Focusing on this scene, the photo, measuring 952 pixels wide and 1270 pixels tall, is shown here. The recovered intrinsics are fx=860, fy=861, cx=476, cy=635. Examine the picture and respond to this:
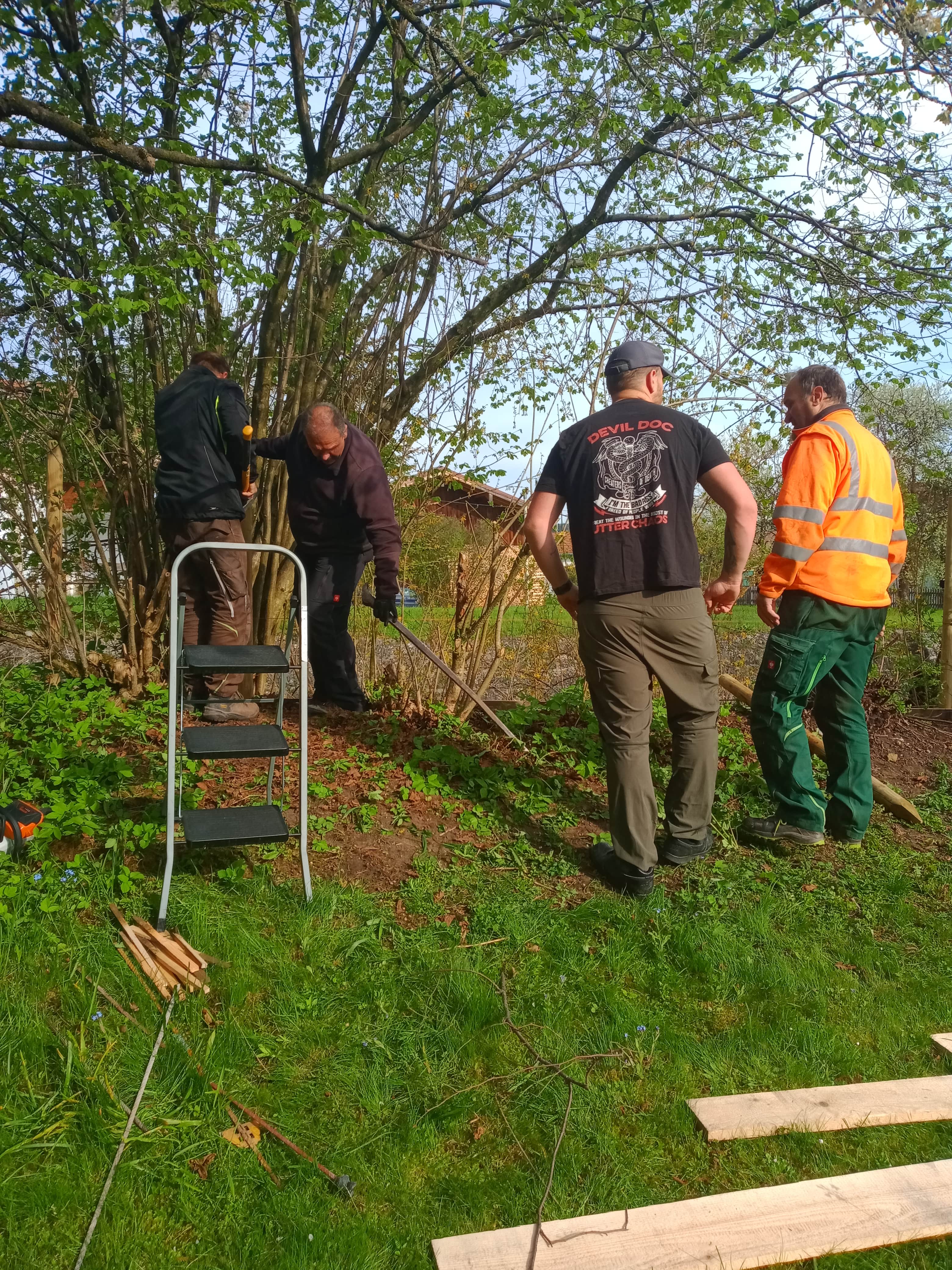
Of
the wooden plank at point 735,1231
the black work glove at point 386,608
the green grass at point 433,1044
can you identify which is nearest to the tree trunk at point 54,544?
the green grass at point 433,1044

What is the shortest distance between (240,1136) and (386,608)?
3132mm

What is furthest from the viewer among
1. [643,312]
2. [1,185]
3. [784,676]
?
[643,312]

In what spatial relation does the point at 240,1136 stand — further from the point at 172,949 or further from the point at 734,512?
the point at 734,512

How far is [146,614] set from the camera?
221 inches

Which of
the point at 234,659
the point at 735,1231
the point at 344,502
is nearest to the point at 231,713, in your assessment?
the point at 344,502

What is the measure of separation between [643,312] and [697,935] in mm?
5478

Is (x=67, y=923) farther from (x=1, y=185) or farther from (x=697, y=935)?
(x=1, y=185)

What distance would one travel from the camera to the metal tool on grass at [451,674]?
16.3 ft

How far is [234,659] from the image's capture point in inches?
130

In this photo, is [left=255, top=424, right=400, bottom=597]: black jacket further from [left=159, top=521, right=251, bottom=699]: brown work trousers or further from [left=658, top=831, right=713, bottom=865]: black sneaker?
[left=658, top=831, right=713, bottom=865]: black sneaker

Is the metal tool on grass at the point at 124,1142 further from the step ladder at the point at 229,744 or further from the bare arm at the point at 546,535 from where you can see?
the bare arm at the point at 546,535

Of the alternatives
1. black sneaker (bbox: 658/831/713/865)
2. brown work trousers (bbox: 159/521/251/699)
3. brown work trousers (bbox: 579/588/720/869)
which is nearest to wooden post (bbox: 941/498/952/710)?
black sneaker (bbox: 658/831/713/865)

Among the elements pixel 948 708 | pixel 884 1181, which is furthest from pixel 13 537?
pixel 948 708

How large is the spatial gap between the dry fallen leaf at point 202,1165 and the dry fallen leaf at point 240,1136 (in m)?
0.05
